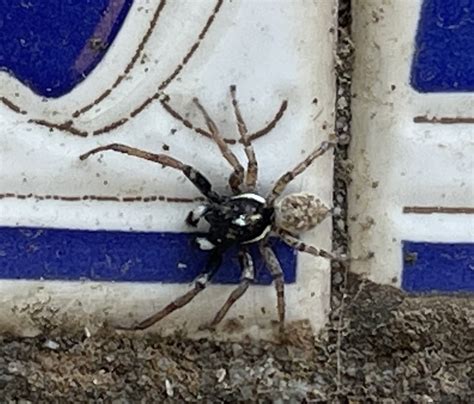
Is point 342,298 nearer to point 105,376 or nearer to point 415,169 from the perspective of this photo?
point 415,169

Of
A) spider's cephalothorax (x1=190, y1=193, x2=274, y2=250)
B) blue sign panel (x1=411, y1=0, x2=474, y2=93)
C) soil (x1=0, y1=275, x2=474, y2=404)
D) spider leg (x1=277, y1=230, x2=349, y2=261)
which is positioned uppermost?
blue sign panel (x1=411, y1=0, x2=474, y2=93)

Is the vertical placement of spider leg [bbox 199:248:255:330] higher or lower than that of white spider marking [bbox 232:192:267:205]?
lower

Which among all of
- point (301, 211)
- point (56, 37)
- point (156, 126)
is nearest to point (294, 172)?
point (301, 211)

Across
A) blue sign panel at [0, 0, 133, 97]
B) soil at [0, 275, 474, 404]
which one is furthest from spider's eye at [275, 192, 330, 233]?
blue sign panel at [0, 0, 133, 97]

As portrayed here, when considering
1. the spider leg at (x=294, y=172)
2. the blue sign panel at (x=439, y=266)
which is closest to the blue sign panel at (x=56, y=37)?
the spider leg at (x=294, y=172)

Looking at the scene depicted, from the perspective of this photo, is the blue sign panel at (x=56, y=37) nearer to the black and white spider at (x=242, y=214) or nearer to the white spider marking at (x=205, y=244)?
the black and white spider at (x=242, y=214)

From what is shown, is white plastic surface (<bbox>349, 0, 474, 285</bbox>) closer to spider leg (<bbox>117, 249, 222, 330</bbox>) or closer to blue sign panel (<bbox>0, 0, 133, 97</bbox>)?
spider leg (<bbox>117, 249, 222, 330</bbox>)
